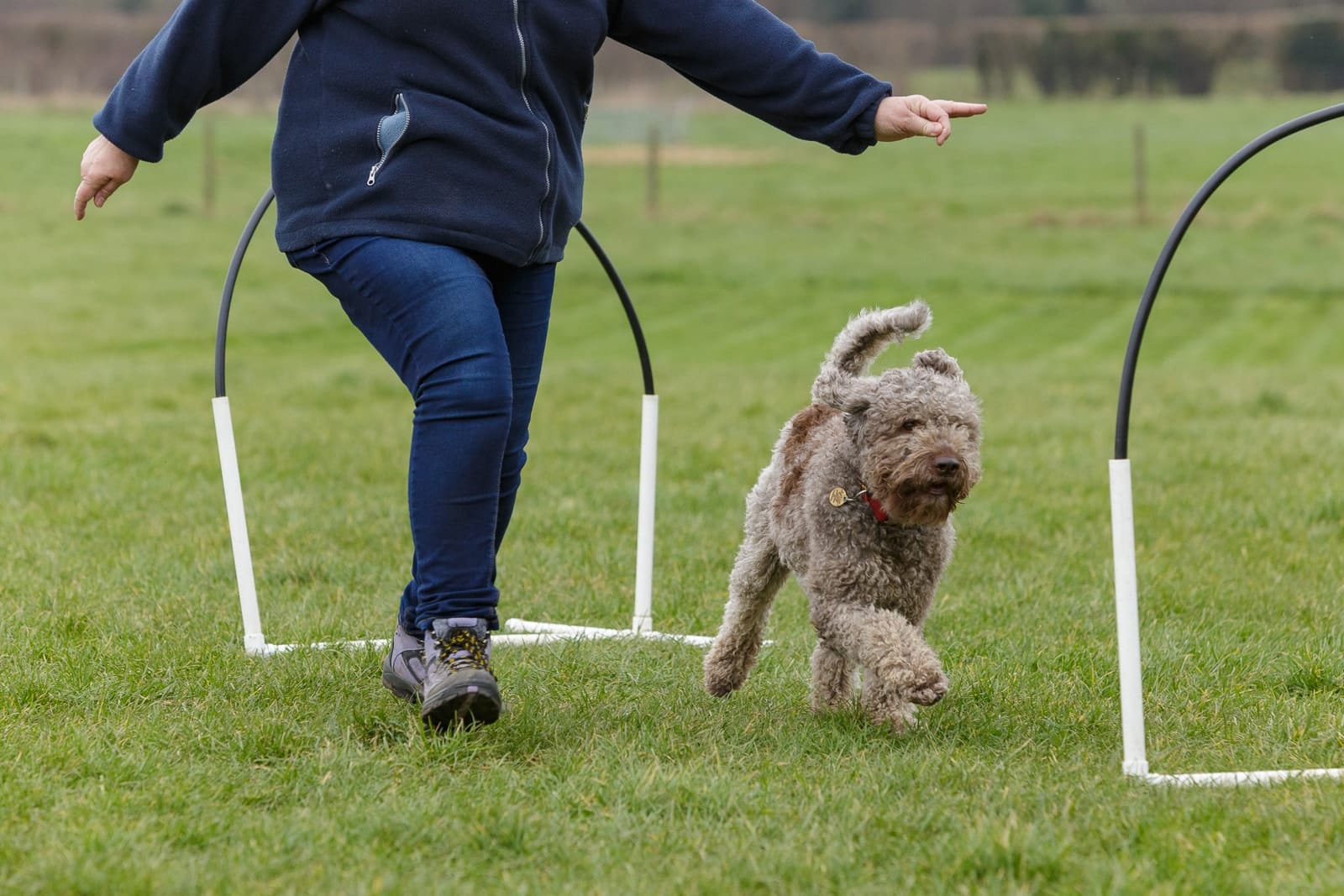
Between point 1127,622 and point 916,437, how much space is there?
27.7 inches

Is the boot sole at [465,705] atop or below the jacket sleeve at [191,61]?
below

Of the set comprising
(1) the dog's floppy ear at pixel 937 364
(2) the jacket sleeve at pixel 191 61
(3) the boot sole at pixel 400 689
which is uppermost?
(2) the jacket sleeve at pixel 191 61

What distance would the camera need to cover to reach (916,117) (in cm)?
402

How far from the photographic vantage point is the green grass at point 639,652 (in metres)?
Result: 3.17

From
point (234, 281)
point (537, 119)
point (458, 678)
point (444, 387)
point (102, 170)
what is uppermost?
point (537, 119)

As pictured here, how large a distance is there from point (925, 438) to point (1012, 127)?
3864cm

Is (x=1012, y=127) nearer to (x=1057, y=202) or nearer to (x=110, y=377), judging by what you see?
(x=1057, y=202)

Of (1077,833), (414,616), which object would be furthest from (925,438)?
(414,616)

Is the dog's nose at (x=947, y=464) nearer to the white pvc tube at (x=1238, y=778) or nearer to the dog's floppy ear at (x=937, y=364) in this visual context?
the dog's floppy ear at (x=937, y=364)

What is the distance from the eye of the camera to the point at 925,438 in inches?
156

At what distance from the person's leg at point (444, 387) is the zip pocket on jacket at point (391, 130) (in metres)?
0.19

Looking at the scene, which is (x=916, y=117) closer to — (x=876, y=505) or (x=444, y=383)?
Answer: (x=876, y=505)

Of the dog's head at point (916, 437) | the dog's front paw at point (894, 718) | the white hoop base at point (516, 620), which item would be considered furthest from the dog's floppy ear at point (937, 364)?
the white hoop base at point (516, 620)

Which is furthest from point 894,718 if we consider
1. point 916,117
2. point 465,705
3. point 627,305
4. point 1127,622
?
point 627,305
